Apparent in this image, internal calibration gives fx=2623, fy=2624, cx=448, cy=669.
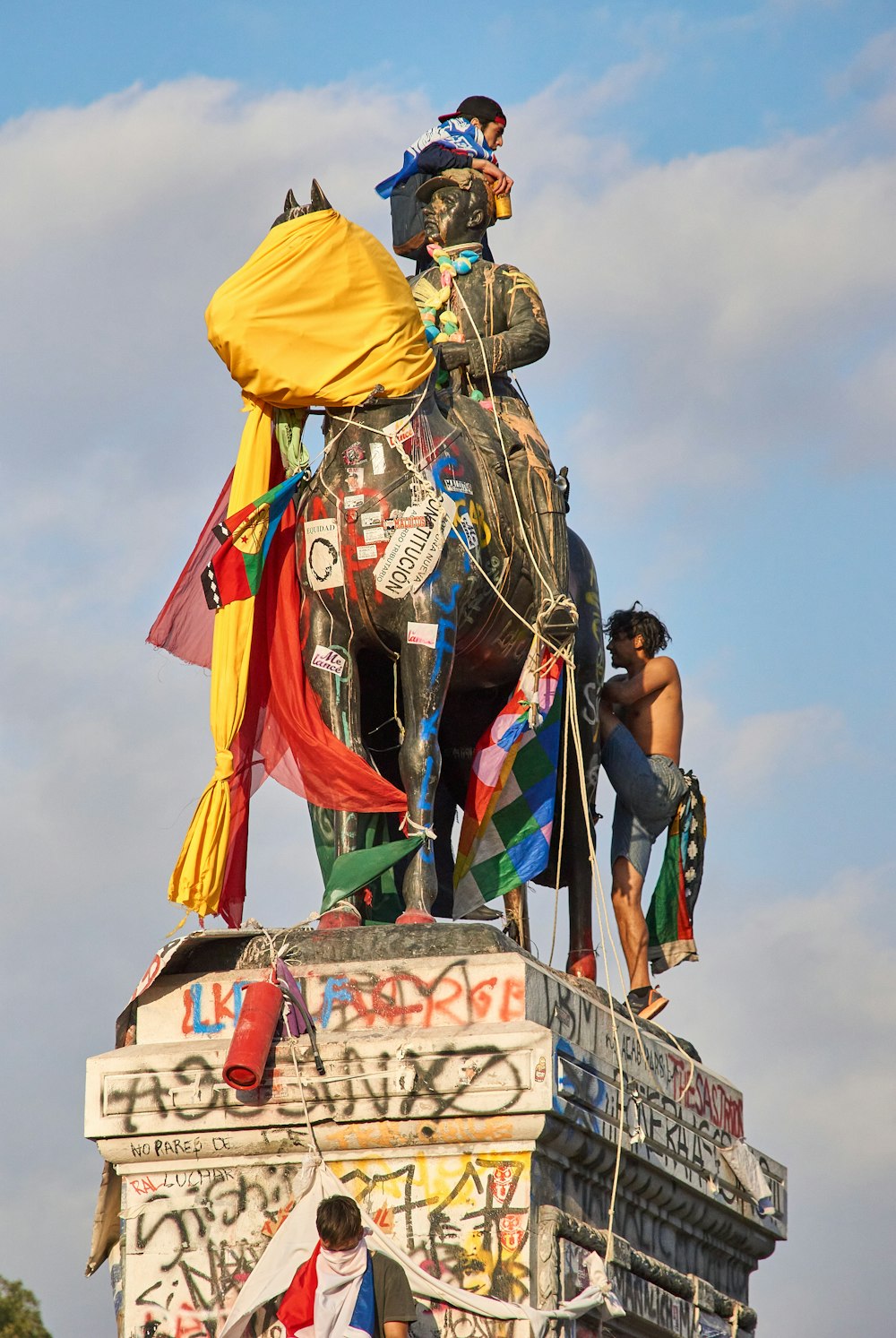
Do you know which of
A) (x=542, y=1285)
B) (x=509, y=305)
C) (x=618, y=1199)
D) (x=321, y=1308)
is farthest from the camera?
(x=509, y=305)

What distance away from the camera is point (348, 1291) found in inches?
431

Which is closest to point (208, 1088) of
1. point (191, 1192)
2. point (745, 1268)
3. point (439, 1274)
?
point (191, 1192)

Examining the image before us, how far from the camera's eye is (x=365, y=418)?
13078 mm

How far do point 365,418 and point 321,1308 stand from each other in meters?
4.46

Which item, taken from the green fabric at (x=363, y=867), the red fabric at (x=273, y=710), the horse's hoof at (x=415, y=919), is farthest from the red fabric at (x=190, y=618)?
the horse's hoof at (x=415, y=919)

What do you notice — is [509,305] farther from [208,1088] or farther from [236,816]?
[208,1088]

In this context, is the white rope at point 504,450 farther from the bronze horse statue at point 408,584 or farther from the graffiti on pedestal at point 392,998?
the graffiti on pedestal at point 392,998

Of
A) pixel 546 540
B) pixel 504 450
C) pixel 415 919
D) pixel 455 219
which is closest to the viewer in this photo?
pixel 415 919

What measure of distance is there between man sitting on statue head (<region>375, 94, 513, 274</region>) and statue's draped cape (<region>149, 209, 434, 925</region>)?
171 cm

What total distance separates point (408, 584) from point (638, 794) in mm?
2589

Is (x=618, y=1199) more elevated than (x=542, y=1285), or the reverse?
(x=618, y=1199)

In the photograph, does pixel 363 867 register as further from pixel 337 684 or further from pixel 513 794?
pixel 513 794

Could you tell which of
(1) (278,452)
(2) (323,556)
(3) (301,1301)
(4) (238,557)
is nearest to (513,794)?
(2) (323,556)

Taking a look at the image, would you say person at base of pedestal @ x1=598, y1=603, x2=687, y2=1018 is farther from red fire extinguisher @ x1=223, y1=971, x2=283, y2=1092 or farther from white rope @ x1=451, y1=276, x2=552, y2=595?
red fire extinguisher @ x1=223, y1=971, x2=283, y2=1092
